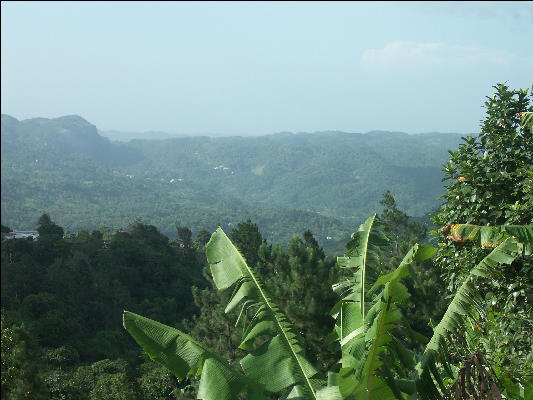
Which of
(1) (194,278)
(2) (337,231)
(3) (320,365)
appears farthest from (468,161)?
(2) (337,231)

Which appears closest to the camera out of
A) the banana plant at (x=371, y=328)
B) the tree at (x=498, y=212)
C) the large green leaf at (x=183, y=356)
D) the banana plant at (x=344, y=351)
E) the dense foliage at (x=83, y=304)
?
the banana plant at (x=371, y=328)

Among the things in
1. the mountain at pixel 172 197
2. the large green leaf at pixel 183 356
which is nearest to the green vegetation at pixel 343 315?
the large green leaf at pixel 183 356

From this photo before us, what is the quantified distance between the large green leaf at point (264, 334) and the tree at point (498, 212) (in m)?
1.50

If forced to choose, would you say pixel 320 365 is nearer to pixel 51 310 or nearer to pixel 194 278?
pixel 51 310

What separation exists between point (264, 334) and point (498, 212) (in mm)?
2646

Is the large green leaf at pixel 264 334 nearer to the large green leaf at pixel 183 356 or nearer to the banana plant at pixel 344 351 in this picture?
the banana plant at pixel 344 351

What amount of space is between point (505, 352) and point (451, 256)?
107 centimetres

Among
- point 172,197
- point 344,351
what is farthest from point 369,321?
point 172,197

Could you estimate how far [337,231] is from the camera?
108812mm

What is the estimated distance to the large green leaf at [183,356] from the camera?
2789mm

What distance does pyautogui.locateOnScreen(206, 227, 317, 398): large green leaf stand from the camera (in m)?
2.93

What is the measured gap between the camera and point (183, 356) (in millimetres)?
2898

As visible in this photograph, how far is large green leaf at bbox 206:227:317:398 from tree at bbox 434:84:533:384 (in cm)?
150

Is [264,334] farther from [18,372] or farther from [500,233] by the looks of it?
[18,372]
